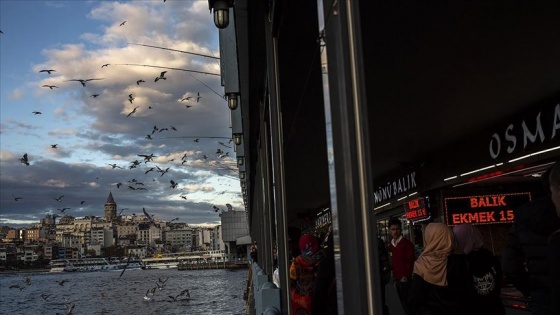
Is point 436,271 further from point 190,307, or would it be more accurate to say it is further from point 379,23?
point 190,307

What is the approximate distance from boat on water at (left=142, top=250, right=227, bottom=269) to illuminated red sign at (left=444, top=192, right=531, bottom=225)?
141591 millimetres

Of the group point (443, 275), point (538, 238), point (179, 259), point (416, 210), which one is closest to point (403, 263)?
point (443, 275)

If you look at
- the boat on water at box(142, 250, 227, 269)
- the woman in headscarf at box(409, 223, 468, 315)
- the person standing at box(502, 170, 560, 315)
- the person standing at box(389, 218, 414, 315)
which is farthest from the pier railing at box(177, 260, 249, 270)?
the person standing at box(502, 170, 560, 315)

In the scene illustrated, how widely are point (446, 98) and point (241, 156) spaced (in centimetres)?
782

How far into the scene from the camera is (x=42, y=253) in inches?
7785

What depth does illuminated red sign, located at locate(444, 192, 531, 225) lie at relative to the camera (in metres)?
13.0

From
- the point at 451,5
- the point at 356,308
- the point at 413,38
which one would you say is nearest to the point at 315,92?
the point at 413,38

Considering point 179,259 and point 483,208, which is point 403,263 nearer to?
point 483,208

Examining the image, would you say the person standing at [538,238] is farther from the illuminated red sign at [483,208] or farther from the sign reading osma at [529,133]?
the illuminated red sign at [483,208]

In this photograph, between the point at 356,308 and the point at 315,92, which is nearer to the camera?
the point at 356,308

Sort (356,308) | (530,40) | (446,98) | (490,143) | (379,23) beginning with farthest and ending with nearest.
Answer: (490,143) → (446,98) → (530,40) → (379,23) → (356,308)

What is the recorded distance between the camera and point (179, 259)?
6791 inches

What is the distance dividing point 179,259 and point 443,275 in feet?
572

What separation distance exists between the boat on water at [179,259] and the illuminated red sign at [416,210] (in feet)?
460
